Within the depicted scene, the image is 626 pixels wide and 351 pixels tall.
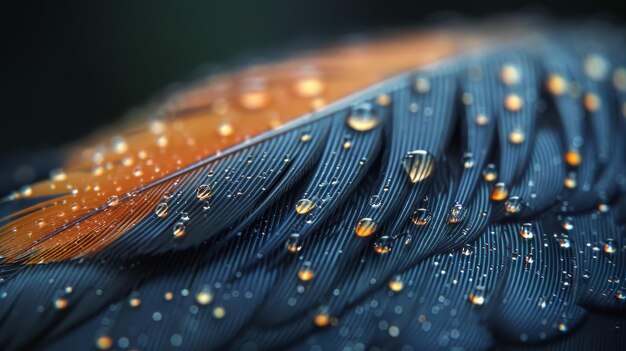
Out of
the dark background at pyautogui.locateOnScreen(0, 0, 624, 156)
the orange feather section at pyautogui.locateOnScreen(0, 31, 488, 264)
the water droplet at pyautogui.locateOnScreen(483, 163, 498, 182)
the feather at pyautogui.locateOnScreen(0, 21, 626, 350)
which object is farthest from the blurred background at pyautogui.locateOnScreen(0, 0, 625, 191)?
the water droplet at pyautogui.locateOnScreen(483, 163, 498, 182)

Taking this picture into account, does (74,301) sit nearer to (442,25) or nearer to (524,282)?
(524,282)

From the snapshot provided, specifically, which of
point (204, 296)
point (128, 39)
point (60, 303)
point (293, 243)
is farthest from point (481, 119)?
point (128, 39)

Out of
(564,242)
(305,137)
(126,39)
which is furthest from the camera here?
(126,39)

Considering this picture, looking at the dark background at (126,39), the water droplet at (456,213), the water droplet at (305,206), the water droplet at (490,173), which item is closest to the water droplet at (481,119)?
the water droplet at (490,173)

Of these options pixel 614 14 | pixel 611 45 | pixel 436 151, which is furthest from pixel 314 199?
pixel 614 14

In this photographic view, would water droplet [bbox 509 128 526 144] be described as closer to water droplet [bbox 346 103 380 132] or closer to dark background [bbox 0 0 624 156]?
water droplet [bbox 346 103 380 132]

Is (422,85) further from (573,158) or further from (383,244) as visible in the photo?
(383,244)

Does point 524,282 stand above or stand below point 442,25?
below
